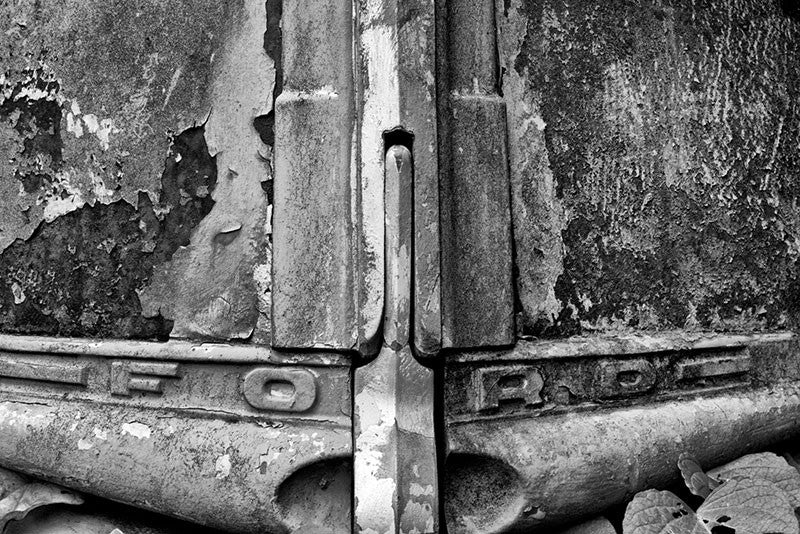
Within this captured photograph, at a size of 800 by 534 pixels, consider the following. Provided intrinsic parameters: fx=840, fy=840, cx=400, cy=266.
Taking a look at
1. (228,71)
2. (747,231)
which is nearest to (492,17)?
(228,71)

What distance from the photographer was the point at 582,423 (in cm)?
137

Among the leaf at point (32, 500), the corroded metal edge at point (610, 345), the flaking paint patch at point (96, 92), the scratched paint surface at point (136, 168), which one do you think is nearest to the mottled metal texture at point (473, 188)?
the corroded metal edge at point (610, 345)

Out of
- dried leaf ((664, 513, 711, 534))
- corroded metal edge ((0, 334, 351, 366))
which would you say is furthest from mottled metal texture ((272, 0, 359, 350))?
dried leaf ((664, 513, 711, 534))

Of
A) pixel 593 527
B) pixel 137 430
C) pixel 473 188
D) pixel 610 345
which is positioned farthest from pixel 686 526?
pixel 137 430

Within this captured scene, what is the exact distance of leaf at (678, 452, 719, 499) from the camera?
1384mm

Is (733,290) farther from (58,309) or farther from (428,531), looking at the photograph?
(58,309)

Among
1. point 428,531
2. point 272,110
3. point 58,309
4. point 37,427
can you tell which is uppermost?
point 272,110

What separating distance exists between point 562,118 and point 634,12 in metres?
0.28

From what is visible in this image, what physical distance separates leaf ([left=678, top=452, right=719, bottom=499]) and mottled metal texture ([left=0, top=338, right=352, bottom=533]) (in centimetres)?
56

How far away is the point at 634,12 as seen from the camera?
1572 millimetres

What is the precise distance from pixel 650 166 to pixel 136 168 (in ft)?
3.01

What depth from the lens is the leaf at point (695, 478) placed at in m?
1.38

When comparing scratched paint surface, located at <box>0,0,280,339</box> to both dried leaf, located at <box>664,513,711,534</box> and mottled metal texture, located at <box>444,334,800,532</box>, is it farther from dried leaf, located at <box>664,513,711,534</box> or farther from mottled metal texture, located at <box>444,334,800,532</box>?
dried leaf, located at <box>664,513,711,534</box>

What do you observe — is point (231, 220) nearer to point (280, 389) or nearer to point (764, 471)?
point (280, 389)
